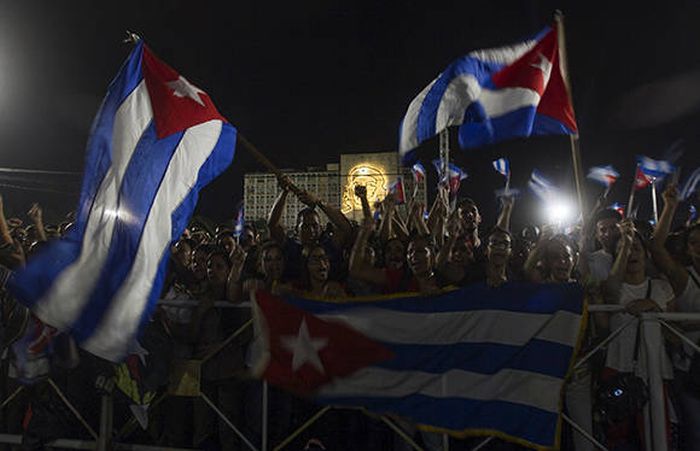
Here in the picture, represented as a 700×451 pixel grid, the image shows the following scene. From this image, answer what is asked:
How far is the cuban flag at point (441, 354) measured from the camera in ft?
14.1

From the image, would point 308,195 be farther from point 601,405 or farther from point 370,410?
point 601,405

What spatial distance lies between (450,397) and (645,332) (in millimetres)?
1416

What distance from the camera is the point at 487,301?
4.51 m

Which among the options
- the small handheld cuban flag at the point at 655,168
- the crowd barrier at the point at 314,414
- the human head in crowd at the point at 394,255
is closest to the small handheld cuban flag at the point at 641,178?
the small handheld cuban flag at the point at 655,168

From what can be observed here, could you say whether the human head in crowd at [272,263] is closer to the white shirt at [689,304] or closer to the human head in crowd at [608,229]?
the human head in crowd at [608,229]

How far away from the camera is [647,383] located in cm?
419

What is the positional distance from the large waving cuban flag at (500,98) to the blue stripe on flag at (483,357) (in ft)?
6.11

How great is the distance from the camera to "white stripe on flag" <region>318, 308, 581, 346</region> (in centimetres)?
434

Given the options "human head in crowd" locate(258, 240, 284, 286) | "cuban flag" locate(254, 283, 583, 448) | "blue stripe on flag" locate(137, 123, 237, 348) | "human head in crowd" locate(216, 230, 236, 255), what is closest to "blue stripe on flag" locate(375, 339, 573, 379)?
"cuban flag" locate(254, 283, 583, 448)

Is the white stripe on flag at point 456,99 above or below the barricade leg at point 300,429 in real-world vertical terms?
above

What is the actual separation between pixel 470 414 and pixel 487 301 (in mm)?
826

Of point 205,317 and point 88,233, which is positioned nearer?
point 88,233

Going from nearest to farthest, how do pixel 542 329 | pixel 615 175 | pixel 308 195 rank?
pixel 542 329, pixel 308 195, pixel 615 175

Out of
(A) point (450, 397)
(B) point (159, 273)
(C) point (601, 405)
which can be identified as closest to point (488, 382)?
(A) point (450, 397)
